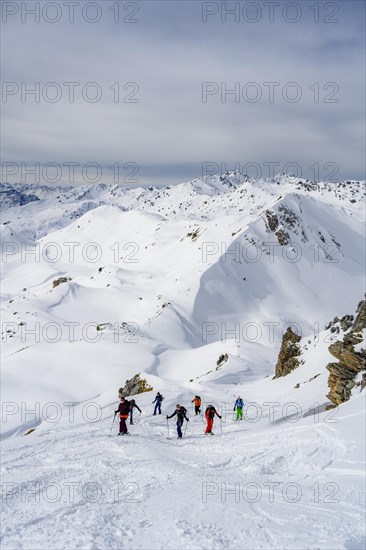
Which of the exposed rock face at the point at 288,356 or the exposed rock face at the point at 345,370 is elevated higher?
the exposed rock face at the point at 345,370

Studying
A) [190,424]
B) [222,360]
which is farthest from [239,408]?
[222,360]

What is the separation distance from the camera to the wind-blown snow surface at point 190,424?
321 inches

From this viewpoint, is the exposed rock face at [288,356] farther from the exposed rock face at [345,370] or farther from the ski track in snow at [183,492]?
the ski track in snow at [183,492]

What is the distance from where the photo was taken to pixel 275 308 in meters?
99.4

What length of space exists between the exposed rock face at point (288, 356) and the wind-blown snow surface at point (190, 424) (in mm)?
1059

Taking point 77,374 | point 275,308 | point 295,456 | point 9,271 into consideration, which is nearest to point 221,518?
point 295,456

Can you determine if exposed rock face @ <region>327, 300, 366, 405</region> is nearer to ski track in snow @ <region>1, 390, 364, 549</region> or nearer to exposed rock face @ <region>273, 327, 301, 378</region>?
ski track in snow @ <region>1, 390, 364, 549</region>

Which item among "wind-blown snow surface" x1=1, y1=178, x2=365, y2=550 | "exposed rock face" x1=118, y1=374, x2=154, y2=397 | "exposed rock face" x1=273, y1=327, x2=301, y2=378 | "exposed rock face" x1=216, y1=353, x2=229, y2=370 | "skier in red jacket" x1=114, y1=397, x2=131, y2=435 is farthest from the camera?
"exposed rock face" x1=216, y1=353, x2=229, y2=370

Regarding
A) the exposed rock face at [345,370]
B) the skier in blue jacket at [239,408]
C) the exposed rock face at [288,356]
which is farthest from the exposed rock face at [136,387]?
the exposed rock face at [345,370]

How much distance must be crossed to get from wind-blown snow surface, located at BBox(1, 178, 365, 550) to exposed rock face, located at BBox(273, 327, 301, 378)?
41.7 inches

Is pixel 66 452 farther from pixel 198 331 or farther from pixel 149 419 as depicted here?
pixel 198 331

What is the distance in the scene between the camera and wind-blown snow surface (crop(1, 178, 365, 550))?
8148 mm

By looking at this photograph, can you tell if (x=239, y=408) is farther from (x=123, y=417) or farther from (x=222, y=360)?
(x=222, y=360)

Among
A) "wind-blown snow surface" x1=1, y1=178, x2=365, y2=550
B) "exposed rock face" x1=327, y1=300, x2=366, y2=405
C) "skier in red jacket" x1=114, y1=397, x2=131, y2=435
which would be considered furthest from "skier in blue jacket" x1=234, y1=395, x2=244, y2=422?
"skier in red jacket" x1=114, y1=397, x2=131, y2=435
